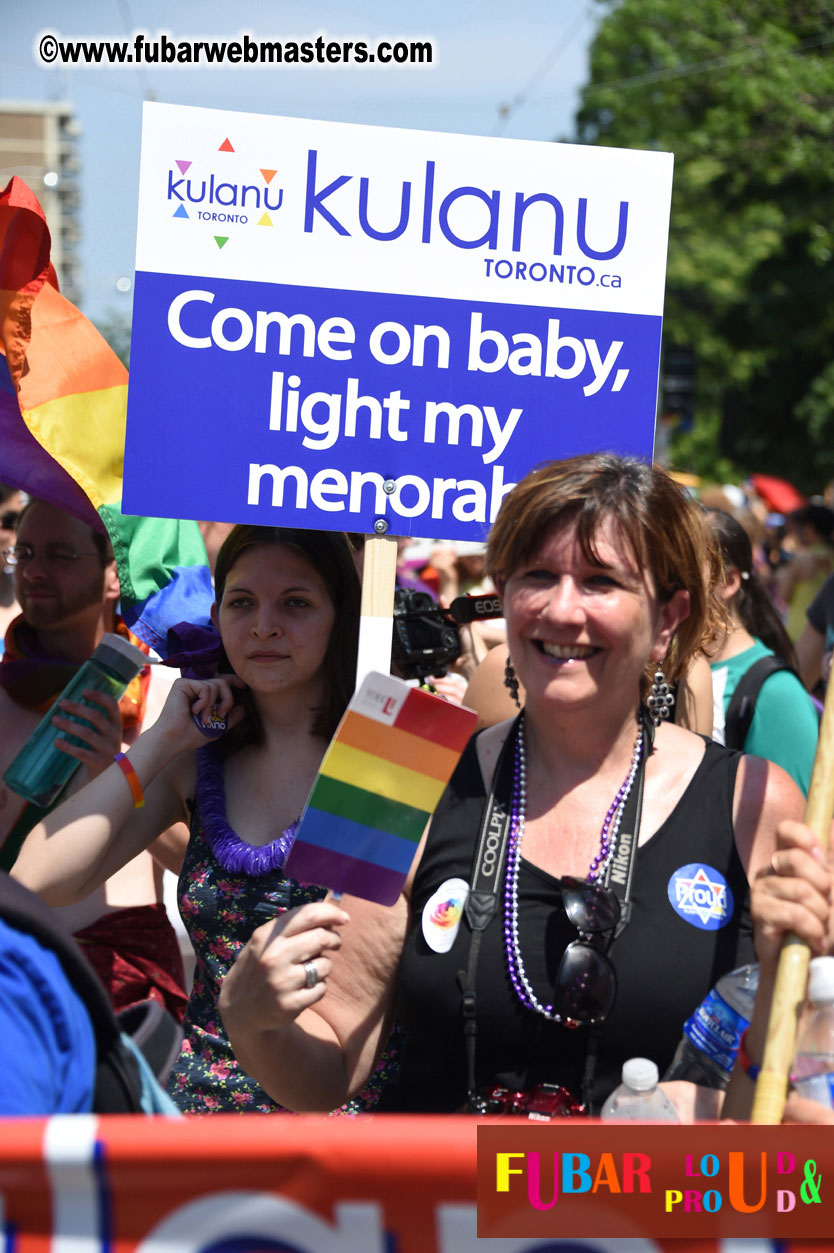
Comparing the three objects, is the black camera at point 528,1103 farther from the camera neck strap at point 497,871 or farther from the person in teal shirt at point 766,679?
the person in teal shirt at point 766,679

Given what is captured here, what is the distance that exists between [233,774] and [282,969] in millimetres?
791

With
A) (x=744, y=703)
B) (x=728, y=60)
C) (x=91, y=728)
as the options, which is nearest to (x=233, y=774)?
(x=91, y=728)

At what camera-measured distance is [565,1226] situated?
61.9 inches

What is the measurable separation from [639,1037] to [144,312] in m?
1.53

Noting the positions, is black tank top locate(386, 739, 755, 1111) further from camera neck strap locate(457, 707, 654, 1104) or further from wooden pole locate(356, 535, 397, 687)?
wooden pole locate(356, 535, 397, 687)

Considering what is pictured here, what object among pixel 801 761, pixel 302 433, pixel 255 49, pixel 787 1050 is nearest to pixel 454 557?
pixel 801 761

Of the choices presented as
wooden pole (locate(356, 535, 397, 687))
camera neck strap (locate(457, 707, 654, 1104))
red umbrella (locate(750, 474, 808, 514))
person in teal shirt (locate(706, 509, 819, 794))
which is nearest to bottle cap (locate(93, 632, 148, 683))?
wooden pole (locate(356, 535, 397, 687))

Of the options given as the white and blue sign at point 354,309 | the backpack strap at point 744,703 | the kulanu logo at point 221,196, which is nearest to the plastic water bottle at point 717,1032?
the white and blue sign at point 354,309

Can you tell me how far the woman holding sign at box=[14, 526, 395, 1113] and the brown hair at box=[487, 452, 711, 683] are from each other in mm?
517

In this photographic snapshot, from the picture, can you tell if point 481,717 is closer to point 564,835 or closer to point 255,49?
point 564,835

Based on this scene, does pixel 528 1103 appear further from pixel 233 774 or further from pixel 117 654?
pixel 117 654

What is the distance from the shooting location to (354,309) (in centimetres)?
251

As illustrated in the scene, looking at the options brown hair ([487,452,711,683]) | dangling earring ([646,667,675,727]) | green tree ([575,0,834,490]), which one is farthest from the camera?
green tree ([575,0,834,490])

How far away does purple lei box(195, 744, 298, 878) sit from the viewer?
8.16 feet
